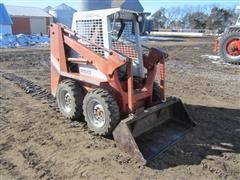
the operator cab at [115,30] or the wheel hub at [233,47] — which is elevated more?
the operator cab at [115,30]

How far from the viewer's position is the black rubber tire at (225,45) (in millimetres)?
12602

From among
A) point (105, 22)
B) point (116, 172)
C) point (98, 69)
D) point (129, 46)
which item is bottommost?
point (116, 172)

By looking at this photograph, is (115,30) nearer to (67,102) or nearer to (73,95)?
(73,95)

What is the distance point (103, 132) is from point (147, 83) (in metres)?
1.15

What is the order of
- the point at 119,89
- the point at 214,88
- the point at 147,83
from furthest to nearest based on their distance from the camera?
the point at 214,88 < the point at 147,83 < the point at 119,89

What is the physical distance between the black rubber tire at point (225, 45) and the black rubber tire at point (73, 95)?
351 inches

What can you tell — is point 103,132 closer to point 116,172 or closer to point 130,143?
point 130,143

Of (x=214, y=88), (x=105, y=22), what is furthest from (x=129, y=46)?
(x=214, y=88)

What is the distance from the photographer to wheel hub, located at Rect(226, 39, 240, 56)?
1270cm

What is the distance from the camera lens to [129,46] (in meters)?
5.49

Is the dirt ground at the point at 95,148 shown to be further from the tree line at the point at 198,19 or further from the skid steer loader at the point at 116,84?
the tree line at the point at 198,19

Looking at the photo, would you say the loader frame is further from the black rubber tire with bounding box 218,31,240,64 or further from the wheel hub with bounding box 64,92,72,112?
the black rubber tire with bounding box 218,31,240,64

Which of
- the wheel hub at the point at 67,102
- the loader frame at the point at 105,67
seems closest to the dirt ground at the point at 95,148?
the wheel hub at the point at 67,102

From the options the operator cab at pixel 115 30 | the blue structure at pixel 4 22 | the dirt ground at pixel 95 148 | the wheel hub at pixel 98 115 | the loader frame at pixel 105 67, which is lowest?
the dirt ground at pixel 95 148
